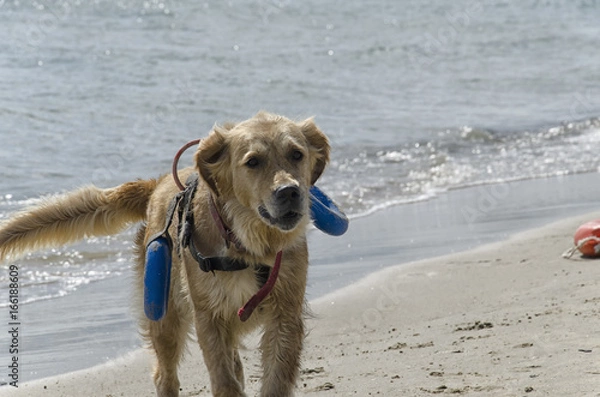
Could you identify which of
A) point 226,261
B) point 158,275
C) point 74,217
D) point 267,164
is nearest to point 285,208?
point 267,164

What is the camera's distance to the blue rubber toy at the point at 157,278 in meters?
4.88

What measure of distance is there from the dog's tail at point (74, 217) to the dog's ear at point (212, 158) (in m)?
1.21

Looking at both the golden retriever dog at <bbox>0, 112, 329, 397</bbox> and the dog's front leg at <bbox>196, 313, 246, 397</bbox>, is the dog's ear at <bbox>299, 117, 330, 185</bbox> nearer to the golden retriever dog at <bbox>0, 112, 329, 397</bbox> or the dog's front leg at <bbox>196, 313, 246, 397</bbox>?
the golden retriever dog at <bbox>0, 112, 329, 397</bbox>

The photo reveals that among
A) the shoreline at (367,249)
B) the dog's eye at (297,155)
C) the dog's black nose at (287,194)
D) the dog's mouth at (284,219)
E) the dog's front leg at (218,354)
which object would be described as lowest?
the shoreline at (367,249)

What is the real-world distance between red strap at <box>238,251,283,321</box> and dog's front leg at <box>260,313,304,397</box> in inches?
5.7

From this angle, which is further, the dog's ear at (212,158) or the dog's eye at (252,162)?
the dog's ear at (212,158)

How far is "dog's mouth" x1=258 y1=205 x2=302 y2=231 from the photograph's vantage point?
14.3 ft

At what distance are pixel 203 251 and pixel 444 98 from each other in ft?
45.8

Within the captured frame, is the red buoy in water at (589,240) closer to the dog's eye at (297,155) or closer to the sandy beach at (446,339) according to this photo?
the sandy beach at (446,339)

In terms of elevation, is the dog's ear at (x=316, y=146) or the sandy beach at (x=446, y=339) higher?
the dog's ear at (x=316, y=146)

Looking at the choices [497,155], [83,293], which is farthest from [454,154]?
[83,293]

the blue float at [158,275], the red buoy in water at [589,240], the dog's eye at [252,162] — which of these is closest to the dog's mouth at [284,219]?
the dog's eye at [252,162]

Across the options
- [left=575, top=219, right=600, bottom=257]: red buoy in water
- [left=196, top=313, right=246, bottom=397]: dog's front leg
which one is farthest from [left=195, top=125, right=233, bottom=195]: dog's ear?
[left=575, top=219, right=600, bottom=257]: red buoy in water

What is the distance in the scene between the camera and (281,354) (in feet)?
14.8
